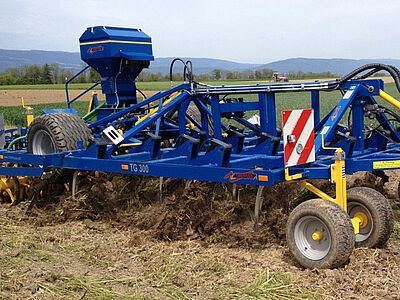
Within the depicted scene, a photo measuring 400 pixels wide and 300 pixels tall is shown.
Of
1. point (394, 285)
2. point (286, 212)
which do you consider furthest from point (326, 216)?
point (286, 212)

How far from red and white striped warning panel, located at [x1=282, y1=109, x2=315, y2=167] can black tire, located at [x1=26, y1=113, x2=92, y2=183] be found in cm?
327

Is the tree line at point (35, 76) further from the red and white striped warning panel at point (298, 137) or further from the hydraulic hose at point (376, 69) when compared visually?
the red and white striped warning panel at point (298, 137)

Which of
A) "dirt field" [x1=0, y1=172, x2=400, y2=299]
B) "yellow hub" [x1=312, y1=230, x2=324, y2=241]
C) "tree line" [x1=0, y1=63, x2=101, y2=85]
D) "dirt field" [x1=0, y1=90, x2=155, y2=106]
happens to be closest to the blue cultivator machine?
"yellow hub" [x1=312, y1=230, x2=324, y2=241]

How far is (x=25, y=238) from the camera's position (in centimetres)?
569

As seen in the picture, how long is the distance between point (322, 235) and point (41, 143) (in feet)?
14.9

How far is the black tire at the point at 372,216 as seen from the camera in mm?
4805

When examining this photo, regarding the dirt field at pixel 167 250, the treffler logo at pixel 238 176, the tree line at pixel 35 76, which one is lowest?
the dirt field at pixel 167 250

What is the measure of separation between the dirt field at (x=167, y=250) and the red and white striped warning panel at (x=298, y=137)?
3.24 feet

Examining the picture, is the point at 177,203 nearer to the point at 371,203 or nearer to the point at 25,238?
the point at 25,238

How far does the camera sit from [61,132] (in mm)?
6750

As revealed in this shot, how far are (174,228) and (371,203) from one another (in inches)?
86.4

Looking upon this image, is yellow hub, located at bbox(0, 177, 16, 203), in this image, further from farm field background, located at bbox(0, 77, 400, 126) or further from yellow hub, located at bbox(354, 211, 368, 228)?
farm field background, located at bbox(0, 77, 400, 126)

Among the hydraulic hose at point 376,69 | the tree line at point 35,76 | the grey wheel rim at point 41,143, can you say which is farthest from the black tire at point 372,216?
the tree line at point 35,76

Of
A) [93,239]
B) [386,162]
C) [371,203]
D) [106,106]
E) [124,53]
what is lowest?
[93,239]
